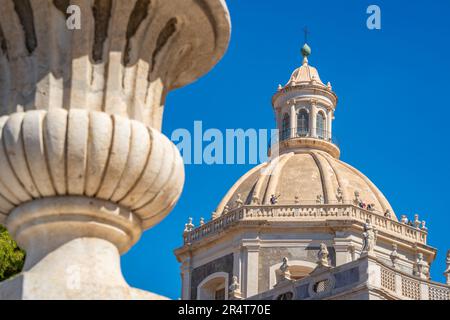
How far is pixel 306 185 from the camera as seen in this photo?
42281 millimetres

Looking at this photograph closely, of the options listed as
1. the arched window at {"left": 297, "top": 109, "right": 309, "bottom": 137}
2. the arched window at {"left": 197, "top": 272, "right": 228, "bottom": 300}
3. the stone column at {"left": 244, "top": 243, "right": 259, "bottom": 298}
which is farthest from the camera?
the arched window at {"left": 297, "top": 109, "right": 309, "bottom": 137}

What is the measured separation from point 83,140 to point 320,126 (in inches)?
1644

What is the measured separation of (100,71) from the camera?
21.3ft

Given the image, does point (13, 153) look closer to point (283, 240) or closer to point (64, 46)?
point (64, 46)

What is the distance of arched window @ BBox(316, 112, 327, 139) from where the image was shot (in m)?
47.3

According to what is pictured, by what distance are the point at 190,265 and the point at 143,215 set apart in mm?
35477

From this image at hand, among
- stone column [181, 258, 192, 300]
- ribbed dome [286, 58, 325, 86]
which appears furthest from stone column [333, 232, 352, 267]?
ribbed dome [286, 58, 325, 86]

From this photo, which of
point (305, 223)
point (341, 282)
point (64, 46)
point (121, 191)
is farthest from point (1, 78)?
point (305, 223)

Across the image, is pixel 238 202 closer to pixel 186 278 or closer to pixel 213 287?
pixel 213 287

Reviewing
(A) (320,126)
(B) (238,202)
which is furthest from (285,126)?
(B) (238,202)

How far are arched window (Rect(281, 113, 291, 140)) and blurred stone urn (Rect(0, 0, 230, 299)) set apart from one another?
132 feet

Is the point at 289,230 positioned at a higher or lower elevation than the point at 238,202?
lower

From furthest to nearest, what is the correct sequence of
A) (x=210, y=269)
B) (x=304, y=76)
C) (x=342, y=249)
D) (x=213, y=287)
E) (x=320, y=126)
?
(x=304, y=76)
(x=320, y=126)
(x=213, y=287)
(x=210, y=269)
(x=342, y=249)

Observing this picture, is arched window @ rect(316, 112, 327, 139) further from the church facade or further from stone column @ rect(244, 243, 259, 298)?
stone column @ rect(244, 243, 259, 298)
